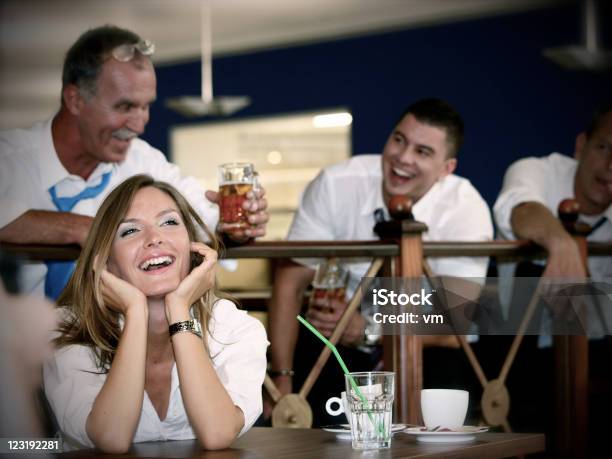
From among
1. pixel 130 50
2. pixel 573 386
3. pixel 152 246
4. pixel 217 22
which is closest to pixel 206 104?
pixel 217 22

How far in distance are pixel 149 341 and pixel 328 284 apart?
72 centimetres

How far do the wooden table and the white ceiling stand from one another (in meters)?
3.20

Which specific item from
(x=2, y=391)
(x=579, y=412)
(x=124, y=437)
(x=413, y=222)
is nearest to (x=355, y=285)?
(x=413, y=222)

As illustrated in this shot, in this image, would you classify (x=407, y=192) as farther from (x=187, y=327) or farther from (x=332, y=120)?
(x=332, y=120)

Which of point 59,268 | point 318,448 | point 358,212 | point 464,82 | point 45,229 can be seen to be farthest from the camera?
point 464,82

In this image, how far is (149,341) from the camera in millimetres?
1381

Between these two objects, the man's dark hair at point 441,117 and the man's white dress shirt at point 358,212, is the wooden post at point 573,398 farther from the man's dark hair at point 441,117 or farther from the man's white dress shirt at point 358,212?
the man's dark hair at point 441,117

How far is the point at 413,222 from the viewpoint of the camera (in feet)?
5.97

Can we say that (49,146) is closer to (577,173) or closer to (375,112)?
(577,173)

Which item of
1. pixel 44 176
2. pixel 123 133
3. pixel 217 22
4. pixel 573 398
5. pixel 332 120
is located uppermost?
pixel 217 22

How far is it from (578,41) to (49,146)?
333 cm

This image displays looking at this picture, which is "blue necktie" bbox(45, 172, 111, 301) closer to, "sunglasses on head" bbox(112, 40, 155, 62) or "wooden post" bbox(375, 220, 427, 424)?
"sunglasses on head" bbox(112, 40, 155, 62)

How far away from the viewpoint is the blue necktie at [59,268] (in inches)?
76.6

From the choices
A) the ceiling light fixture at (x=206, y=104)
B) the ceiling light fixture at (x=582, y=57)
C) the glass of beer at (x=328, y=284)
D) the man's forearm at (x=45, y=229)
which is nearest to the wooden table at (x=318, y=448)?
the man's forearm at (x=45, y=229)
